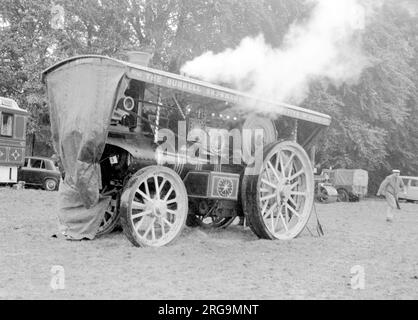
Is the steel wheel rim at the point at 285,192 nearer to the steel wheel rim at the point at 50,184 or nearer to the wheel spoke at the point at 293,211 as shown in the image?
the wheel spoke at the point at 293,211

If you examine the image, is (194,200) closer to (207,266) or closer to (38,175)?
(207,266)

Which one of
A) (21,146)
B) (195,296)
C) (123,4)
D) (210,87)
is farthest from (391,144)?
(195,296)

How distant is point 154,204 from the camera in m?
7.46

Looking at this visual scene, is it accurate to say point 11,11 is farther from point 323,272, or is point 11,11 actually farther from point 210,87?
point 323,272

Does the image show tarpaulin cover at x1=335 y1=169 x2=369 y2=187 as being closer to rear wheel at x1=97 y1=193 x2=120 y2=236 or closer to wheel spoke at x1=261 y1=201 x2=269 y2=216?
wheel spoke at x1=261 y1=201 x2=269 y2=216

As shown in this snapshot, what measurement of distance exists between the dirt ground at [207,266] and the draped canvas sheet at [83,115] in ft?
2.73

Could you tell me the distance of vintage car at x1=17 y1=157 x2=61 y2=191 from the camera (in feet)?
72.4

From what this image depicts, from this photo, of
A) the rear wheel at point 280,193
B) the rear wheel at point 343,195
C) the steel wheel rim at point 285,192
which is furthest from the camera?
the rear wheel at point 343,195

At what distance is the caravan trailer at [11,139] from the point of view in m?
19.6

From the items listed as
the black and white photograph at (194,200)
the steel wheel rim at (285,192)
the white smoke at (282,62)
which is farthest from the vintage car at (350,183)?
the steel wheel rim at (285,192)

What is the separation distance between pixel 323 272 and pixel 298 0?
16.8 meters

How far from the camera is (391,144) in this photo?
2772 centimetres

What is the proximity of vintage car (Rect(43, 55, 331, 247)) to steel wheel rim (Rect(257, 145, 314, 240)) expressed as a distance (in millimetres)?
17
